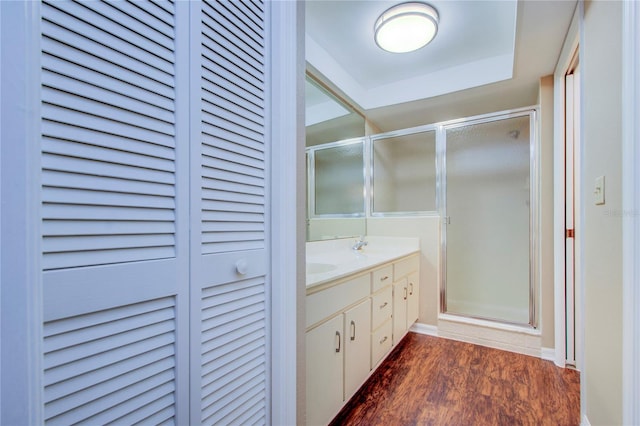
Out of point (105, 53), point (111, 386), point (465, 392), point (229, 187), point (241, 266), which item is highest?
point (105, 53)

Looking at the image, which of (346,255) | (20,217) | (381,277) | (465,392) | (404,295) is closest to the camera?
(20,217)

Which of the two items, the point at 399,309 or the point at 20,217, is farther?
the point at 399,309

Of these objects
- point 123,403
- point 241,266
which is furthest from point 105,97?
point 123,403

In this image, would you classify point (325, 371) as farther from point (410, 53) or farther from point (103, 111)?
point (410, 53)

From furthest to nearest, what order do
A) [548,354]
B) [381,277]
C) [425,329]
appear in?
1. [425,329]
2. [548,354]
3. [381,277]

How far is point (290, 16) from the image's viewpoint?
0.93 metres

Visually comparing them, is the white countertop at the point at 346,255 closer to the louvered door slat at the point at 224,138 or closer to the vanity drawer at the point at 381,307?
the vanity drawer at the point at 381,307

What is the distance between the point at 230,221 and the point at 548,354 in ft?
8.49

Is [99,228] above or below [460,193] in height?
below

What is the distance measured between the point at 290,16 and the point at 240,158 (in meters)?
0.54

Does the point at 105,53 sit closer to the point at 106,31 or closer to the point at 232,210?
the point at 106,31

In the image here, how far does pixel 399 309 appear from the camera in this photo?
2.11 meters

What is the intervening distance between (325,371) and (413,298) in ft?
4.74

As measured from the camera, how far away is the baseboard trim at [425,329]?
2.55 m
